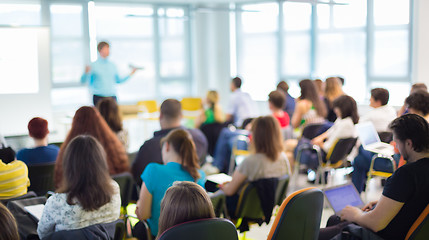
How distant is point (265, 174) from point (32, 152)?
6.32 feet

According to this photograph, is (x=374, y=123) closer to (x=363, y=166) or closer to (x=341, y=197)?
(x=363, y=166)

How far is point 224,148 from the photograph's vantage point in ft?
22.6

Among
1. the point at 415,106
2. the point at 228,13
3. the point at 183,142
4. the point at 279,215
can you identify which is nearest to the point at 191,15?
the point at 228,13

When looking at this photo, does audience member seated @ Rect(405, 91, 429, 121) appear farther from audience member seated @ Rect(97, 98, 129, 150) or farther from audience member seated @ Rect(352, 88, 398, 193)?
audience member seated @ Rect(97, 98, 129, 150)

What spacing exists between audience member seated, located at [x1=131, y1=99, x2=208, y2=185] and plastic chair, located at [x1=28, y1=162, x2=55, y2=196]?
0.69m

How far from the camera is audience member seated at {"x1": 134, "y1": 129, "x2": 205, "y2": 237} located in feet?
10.2

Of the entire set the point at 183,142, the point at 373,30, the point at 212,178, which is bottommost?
the point at 212,178

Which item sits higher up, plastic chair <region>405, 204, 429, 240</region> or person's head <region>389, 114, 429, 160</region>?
person's head <region>389, 114, 429, 160</region>

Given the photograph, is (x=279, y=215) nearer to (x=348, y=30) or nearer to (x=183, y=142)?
(x=183, y=142)

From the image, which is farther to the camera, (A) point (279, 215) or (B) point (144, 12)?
(B) point (144, 12)

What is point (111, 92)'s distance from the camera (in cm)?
809

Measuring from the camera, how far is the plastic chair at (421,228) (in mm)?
2562

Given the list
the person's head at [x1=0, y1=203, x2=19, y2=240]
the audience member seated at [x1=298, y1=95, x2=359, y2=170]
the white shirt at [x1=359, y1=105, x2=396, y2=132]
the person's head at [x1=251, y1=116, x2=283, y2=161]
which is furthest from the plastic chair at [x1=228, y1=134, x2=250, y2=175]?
the person's head at [x1=0, y1=203, x2=19, y2=240]

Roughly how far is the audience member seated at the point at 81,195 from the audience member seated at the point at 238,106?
16.4 feet
